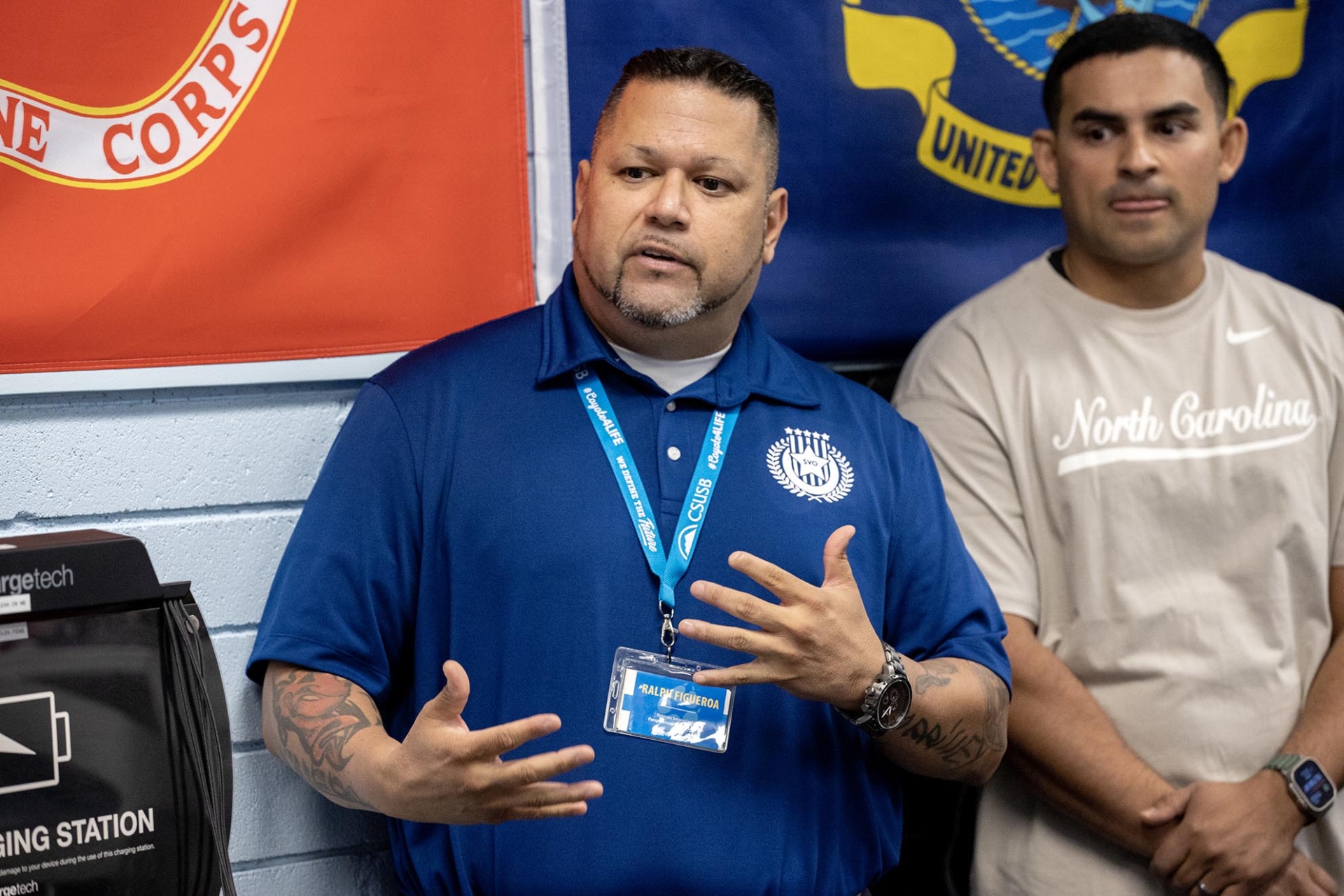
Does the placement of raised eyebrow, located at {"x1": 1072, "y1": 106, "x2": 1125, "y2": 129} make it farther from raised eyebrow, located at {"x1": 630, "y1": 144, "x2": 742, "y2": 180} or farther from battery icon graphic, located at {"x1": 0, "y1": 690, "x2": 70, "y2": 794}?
battery icon graphic, located at {"x1": 0, "y1": 690, "x2": 70, "y2": 794}

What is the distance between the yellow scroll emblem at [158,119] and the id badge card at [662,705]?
0.79 metres

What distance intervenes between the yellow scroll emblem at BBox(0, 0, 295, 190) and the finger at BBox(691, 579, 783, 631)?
82 centimetres

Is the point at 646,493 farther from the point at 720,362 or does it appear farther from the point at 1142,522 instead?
the point at 1142,522

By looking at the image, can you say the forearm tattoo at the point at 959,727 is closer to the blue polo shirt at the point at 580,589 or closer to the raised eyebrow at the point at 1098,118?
the blue polo shirt at the point at 580,589

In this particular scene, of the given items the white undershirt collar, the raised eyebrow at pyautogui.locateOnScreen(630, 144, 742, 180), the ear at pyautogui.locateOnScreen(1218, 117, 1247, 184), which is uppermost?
the ear at pyautogui.locateOnScreen(1218, 117, 1247, 184)

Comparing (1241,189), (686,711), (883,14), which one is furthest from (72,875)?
(1241,189)

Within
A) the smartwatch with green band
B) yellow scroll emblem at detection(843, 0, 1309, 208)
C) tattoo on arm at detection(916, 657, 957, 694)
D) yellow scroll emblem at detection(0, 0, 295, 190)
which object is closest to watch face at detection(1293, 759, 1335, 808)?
the smartwatch with green band

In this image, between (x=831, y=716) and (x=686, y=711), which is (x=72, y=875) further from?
(x=831, y=716)

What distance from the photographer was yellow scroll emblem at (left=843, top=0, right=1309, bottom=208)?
200cm

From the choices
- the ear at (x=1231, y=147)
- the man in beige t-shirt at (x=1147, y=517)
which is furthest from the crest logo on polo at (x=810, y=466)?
the ear at (x=1231, y=147)

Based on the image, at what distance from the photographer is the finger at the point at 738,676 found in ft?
4.26

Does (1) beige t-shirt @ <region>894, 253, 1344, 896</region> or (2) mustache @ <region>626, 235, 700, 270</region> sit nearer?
(2) mustache @ <region>626, 235, 700, 270</region>

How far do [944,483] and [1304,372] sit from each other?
590 mm

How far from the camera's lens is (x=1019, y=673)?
177cm
